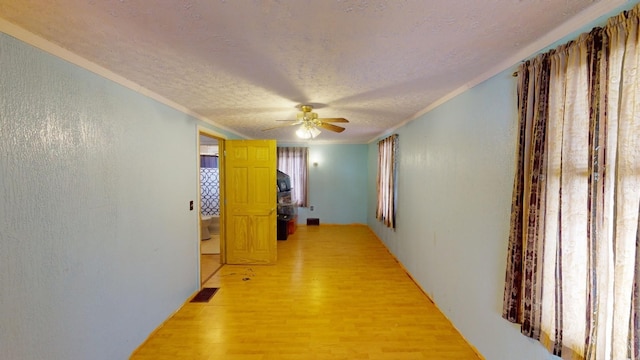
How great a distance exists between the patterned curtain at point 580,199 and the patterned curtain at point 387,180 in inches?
101

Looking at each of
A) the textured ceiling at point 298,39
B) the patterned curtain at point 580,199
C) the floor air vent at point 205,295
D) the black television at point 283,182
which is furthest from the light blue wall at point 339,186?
the patterned curtain at point 580,199

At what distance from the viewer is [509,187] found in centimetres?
163

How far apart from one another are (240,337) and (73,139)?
1960 mm

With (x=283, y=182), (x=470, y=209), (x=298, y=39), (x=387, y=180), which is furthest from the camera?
(x=283, y=182)

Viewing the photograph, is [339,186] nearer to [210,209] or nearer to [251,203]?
[251,203]

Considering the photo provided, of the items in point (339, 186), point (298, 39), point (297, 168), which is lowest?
point (339, 186)

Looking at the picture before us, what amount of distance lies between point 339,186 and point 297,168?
1.21 m

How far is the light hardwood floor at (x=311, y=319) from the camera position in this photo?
78.8 inches

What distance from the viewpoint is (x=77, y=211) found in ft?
5.04

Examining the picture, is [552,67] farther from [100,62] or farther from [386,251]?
[386,251]

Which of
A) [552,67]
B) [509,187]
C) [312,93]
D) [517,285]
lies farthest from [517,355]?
[312,93]

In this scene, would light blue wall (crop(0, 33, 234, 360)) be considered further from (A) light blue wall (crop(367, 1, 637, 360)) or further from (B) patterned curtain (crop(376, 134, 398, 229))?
(B) patterned curtain (crop(376, 134, 398, 229))

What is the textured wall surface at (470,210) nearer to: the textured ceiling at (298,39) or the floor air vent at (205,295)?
the textured ceiling at (298,39)

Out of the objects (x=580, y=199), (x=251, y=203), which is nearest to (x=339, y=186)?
(x=251, y=203)
